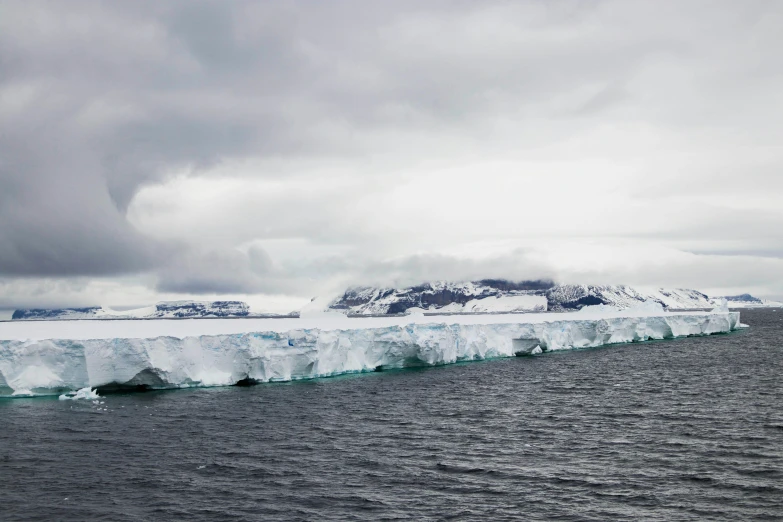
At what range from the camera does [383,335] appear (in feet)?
131

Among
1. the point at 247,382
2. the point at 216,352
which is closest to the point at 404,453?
the point at 216,352

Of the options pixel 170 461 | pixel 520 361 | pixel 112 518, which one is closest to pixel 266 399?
pixel 170 461

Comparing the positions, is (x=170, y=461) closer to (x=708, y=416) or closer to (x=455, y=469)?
(x=455, y=469)

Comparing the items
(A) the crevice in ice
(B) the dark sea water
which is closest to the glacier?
(A) the crevice in ice

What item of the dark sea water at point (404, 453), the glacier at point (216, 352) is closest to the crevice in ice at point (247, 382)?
the glacier at point (216, 352)

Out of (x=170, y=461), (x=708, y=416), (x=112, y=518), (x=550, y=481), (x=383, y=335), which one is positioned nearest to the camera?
(x=112, y=518)

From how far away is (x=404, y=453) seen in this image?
18734mm

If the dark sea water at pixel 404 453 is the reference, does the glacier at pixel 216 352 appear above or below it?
above

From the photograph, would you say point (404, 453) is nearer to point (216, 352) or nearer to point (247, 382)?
point (216, 352)

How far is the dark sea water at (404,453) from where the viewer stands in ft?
46.2

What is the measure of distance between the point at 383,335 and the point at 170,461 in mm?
22843

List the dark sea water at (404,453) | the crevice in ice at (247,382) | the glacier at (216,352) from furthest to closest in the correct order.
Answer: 1. the crevice in ice at (247,382)
2. the glacier at (216,352)
3. the dark sea water at (404,453)

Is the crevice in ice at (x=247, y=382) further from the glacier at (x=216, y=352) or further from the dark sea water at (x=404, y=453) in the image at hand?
the dark sea water at (x=404, y=453)

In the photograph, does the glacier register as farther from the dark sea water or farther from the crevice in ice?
the dark sea water
